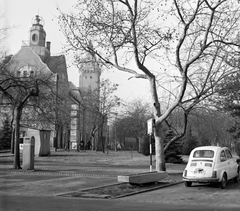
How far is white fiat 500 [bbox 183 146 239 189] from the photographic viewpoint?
599 inches

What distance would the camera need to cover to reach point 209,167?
603 inches

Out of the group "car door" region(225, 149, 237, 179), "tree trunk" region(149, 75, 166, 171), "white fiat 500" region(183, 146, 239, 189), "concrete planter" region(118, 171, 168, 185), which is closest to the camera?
"concrete planter" region(118, 171, 168, 185)

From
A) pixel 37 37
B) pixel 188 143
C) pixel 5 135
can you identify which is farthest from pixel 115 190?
pixel 37 37

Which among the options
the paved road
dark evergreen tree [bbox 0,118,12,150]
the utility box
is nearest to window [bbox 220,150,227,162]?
the paved road

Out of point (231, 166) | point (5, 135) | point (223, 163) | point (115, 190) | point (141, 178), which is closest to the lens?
point (115, 190)

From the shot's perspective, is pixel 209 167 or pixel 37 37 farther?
pixel 37 37

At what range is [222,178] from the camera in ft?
51.1

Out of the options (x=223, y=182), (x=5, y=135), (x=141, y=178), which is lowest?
(x=223, y=182)

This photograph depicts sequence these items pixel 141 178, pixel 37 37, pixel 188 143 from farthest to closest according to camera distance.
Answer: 1. pixel 37 37
2. pixel 188 143
3. pixel 141 178

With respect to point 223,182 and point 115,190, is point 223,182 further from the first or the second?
point 115,190

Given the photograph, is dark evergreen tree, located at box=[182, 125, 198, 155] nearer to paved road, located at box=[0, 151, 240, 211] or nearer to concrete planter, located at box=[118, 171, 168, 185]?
paved road, located at box=[0, 151, 240, 211]

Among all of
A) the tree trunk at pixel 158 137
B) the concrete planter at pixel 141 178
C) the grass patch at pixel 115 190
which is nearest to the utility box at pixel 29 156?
the tree trunk at pixel 158 137

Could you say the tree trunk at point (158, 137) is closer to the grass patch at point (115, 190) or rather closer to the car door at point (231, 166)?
the grass patch at point (115, 190)

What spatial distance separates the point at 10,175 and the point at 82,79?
328 ft
